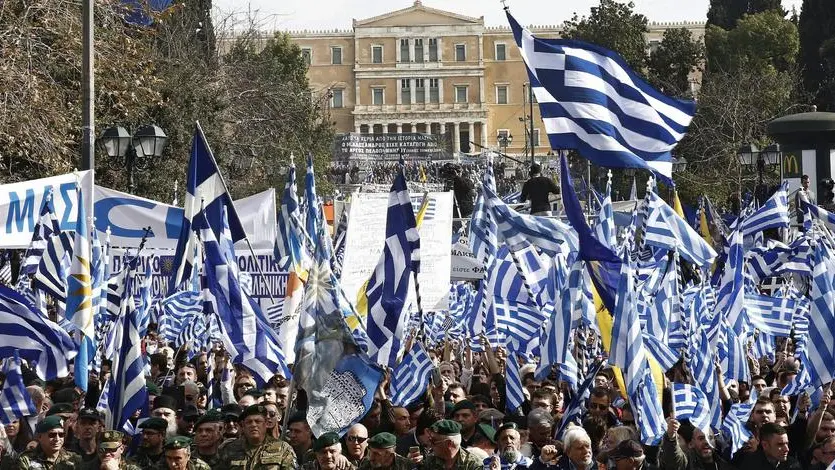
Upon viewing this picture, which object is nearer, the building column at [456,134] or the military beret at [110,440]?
the military beret at [110,440]

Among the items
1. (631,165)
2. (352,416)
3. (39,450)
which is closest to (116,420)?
(39,450)

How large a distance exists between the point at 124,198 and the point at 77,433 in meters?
6.00

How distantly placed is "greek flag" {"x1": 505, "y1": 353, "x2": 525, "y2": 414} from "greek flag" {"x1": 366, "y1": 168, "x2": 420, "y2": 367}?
84 cm

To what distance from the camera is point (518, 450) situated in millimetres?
8258

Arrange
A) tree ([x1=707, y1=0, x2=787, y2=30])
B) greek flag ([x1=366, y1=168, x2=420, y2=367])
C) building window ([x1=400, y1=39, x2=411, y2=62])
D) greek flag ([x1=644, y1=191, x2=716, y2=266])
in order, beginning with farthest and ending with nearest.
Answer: building window ([x1=400, y1=39, x2=411, y2=62])
tree ([x1=707, y1=0, x2=787, y2=30])
greek flag ([x1=644, y1=191, x2=716, y2=266])
greek flag ([x1=366, y1=168, x2=420, y2=367])

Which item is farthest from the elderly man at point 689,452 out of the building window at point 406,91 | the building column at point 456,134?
the building window at point 406,91

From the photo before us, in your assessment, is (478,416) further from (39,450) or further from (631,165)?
(39,450)

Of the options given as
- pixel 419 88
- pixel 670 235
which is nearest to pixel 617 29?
pixel 670 235

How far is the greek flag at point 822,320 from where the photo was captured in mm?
10195

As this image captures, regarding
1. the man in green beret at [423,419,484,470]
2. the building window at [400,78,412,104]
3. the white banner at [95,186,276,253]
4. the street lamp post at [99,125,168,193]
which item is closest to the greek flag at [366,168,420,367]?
the man in green beret at [423,419,484,470]

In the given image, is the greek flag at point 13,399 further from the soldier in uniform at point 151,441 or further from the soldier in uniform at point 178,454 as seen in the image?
the soldier in uniform at point 178,454

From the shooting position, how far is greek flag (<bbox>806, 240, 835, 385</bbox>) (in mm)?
10195

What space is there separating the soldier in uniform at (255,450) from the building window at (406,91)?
11943 cm

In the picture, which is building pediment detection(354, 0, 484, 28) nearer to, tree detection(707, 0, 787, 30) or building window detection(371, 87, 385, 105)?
building window detection(371, 87, 385, 105)
